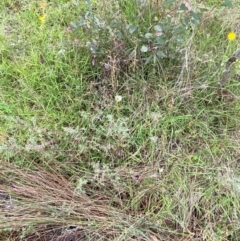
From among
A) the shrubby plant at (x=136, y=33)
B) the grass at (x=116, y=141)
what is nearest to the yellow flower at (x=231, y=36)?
the grass at (x=116, y=141)

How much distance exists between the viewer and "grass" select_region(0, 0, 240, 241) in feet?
4.73

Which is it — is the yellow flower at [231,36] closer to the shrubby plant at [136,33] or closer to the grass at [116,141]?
the grass at [116,141]

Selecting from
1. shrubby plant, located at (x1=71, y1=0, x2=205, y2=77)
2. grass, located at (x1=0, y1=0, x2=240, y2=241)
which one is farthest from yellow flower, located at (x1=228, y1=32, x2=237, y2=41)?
shrubby plant, located at (x1=71, y1=0, x2=205, y2=77)

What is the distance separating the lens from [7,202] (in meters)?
1.49

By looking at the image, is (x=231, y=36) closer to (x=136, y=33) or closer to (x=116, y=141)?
(x=136, y=33)

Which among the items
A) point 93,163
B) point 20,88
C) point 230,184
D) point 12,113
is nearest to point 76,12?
point 20,88

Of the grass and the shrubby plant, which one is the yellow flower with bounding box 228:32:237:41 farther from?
the shrubby plant

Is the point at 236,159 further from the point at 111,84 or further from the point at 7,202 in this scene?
the point at 7,202

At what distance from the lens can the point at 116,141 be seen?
155 cm

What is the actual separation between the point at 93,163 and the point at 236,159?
69cm

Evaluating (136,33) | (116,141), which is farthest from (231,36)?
(116,141)

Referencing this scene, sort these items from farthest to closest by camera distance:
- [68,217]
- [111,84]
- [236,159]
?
[111,84] → [236,159] → [68,217]

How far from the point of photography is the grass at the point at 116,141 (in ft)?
4.73

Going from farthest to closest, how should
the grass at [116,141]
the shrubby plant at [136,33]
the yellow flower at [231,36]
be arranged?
the yellow flower at [231,36] → the shrubby plant at [136,33] → the grass at [116,141]
